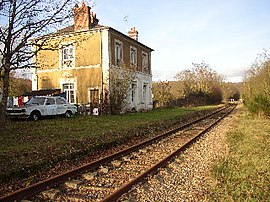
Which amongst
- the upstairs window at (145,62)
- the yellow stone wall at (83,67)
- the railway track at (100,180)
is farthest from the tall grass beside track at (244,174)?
the upstairs window at (145,62)

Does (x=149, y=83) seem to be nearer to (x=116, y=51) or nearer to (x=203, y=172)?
(x=116, y=51)

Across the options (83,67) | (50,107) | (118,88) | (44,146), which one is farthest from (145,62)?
(44,146)

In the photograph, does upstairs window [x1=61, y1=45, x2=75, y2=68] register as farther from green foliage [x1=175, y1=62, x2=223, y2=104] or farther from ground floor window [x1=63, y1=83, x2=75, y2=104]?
green foliage [x1=175, y1=62, x2=223, y2=104]

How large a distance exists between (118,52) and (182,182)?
23.1 meters

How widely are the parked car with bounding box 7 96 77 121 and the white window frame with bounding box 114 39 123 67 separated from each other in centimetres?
716

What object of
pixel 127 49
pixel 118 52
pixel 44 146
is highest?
pixel 127 49

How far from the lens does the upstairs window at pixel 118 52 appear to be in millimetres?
28067

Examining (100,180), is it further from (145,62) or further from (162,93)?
(162,93)

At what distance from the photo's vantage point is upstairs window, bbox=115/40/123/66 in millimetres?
28067

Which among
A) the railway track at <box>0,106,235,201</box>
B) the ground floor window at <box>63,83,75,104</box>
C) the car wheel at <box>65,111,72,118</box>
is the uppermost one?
the ground floor window at <box>63,83,75,104</box>

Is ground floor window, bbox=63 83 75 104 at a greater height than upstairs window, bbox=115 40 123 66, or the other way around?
upstairs window, bbox=115 40 123 66

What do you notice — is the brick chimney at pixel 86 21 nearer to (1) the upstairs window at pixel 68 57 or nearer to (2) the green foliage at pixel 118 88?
(1) the upstairs window at pixel 68 57

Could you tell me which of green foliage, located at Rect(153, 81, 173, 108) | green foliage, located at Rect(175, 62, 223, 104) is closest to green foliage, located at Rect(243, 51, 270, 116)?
green foliage, located at Rect(153, 81, 173, 108)

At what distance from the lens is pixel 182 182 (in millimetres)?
6629
